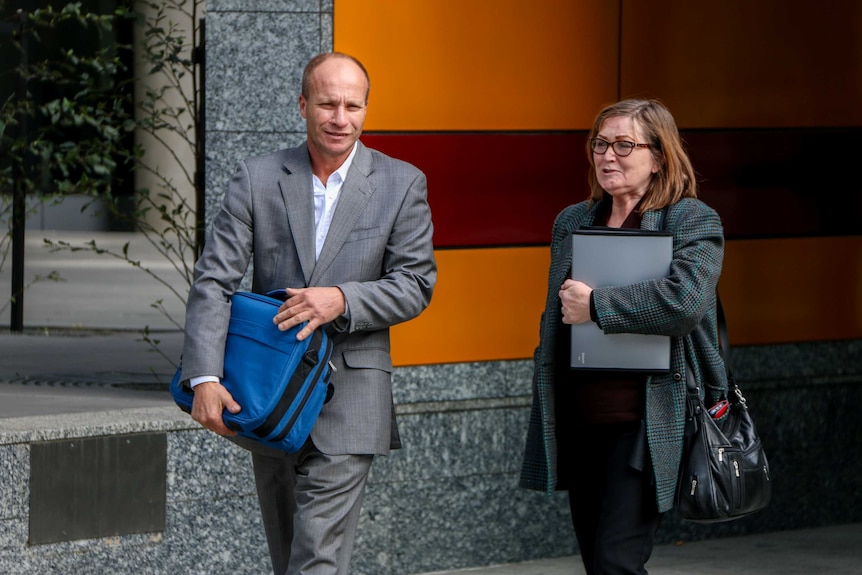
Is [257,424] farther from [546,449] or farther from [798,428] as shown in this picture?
[798,428]

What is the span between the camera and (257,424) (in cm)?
373

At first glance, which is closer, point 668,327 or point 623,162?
point 668,327

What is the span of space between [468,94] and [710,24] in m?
1.29

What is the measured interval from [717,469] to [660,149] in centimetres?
89

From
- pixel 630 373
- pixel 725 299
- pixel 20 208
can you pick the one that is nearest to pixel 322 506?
pixel 630 373

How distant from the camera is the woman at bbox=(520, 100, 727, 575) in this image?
3.85 meters

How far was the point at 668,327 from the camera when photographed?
383 centimetres

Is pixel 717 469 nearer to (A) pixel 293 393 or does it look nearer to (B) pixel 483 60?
(A) pixel 293 393

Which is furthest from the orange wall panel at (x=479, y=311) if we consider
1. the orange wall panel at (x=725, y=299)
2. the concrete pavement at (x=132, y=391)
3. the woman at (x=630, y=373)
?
the woman at (x=630, y=373)

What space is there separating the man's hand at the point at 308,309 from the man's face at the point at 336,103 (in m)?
0.43

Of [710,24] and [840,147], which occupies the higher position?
[710,24]

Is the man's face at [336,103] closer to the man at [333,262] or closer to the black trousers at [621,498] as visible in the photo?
the man at [333,262]

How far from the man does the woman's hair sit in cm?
61

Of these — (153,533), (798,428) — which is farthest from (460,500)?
(798,428)
